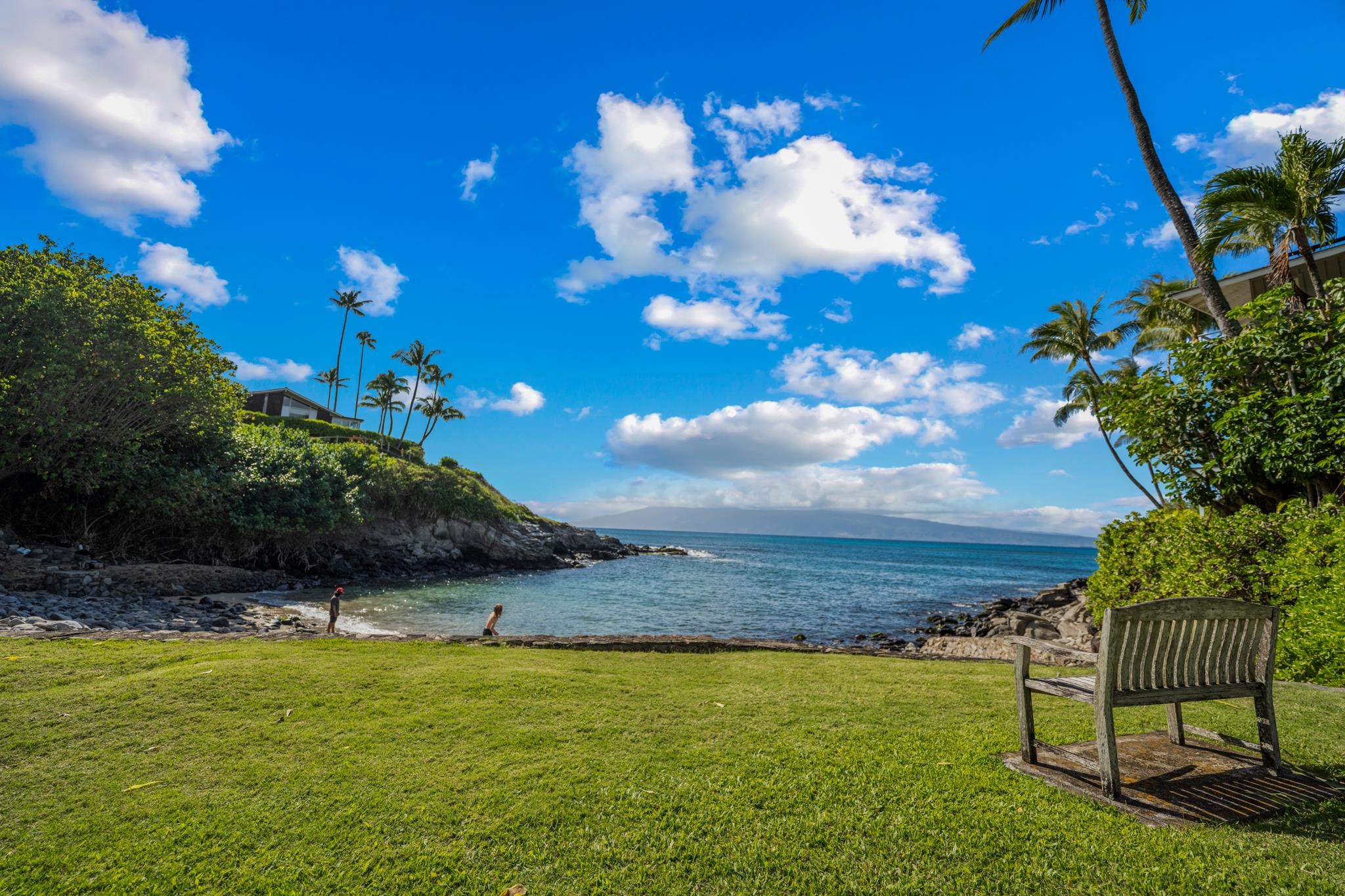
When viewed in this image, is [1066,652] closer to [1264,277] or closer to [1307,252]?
[1307,252]

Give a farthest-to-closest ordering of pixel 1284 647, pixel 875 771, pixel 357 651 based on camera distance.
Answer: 1. pixel 357 651
2. pixel 1284 647
3. pixel 875 771

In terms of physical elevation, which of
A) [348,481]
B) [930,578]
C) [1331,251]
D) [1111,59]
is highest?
[1111,59]

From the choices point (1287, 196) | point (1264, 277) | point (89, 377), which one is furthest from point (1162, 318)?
point (89, 377)

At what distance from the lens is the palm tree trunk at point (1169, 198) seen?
11.6 m

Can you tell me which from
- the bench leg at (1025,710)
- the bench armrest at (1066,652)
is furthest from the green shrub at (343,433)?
the bench leg at (1025,710)

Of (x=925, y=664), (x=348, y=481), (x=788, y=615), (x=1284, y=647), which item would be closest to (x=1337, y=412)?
(x=1284, y=647)

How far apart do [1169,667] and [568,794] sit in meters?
4.28

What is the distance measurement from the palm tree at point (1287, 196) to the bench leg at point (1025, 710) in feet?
36.3

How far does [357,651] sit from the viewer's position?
338 inches

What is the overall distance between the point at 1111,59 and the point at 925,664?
573 inches

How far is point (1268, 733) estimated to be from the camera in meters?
4.36

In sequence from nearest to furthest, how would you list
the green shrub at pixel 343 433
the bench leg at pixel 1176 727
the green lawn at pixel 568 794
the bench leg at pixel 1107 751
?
the green lawn at pixel 568 794, the bench leg at pixel 1107 751, the bench leg at pixel 1176 727, the green shrub at pixel 343 433

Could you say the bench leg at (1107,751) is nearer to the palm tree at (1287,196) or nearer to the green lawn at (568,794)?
the green lawn at (568,794)

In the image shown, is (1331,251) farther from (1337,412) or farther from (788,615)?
(788,615)
